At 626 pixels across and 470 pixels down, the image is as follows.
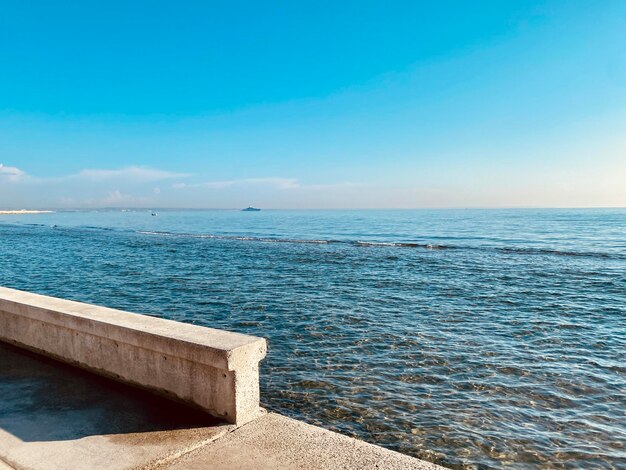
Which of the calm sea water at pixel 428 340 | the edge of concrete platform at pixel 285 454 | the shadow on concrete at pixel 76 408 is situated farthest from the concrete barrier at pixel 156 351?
the calm sea water at pixel 428 340

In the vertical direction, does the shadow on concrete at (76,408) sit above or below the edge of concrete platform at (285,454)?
above

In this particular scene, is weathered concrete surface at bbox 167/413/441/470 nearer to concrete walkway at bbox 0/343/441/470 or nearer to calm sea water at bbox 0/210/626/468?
concrete walkway at bbox 0/343/441/470

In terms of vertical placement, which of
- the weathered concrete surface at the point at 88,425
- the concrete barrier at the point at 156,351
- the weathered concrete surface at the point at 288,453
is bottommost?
the weathered concrete surface at the point at 288,453

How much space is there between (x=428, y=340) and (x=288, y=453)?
23.6 ft

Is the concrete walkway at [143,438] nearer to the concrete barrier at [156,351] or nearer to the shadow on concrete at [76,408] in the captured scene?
the shadow on concrete at [76,408]

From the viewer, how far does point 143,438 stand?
13.0ft

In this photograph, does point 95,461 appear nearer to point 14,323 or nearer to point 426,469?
point 426,469

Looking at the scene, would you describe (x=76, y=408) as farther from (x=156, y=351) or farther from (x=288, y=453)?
(x=288, y=453)

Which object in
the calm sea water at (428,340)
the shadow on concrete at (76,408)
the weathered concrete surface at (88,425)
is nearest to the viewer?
the weathered concrete surface at (88,425)

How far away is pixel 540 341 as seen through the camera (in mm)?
10406

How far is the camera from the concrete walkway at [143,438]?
3.62 meters

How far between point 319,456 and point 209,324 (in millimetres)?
8604

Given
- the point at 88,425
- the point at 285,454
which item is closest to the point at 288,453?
the point at 285,454

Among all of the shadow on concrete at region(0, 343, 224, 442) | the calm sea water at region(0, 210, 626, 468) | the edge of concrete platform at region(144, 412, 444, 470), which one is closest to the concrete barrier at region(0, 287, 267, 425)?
the shadow on concrete at region(0, 343, 224, 442)
